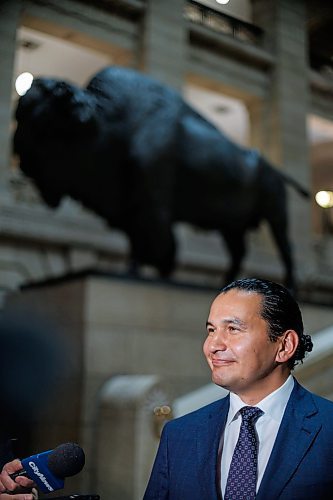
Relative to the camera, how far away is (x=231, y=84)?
16.5 m

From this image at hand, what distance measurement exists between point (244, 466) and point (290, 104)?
52.3 ft

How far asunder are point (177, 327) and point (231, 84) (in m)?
10.4

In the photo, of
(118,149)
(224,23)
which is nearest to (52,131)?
(118,149)

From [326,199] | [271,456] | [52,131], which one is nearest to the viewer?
[271,456]

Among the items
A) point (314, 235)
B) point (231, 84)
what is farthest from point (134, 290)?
point (314, 235)

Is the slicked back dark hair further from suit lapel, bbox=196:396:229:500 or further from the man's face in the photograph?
suit lapel, bbox=196:396:229:500

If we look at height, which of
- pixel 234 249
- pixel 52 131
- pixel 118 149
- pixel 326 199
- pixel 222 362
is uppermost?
pixel 326 199

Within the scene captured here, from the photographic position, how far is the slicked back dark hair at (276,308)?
1.96 meters

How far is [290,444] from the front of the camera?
1823 millimetres

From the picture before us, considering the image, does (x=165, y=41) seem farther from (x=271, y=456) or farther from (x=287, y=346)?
(x=271, y=456)

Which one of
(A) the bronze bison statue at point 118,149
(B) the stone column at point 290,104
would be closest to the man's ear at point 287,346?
(A) the bronze bison statue at point 118,149

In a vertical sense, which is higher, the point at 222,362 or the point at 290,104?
the point at 290,104

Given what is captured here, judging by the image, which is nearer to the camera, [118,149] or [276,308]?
[276,308]

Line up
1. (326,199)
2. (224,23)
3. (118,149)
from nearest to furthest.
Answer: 1. (118,149)
2. (326,199)
3. (224,23)
